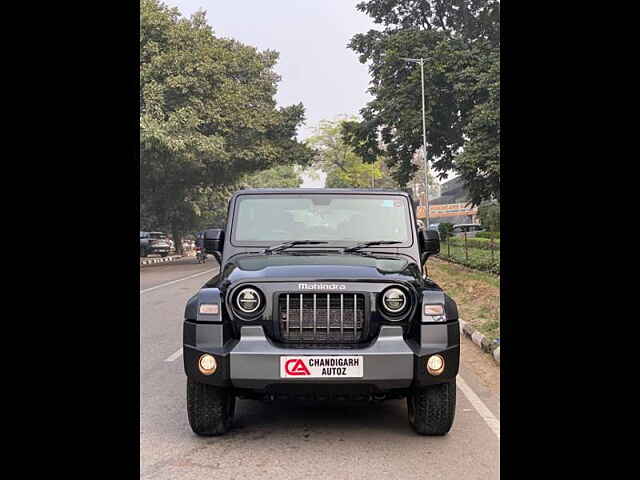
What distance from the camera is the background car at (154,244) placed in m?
37.2

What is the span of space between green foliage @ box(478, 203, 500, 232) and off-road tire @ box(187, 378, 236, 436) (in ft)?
81.0

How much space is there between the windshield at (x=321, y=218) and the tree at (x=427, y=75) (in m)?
16.6

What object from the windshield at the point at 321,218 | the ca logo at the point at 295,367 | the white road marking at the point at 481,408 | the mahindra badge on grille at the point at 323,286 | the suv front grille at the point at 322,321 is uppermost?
the windshield at the point at 321,218

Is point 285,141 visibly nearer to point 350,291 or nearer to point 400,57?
point 400,57

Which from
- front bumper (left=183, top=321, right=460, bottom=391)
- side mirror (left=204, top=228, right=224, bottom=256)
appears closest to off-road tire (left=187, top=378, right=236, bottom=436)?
front bumper (left=183, top=321, right=460, bottom=391)

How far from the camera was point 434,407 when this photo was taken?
4.90 metres

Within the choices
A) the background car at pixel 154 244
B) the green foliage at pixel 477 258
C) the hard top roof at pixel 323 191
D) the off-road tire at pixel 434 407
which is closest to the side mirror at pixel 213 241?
the hard top roof at pixel 323 191

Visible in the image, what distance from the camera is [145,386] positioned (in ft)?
21.7

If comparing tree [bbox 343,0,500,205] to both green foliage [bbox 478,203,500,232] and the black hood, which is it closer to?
green foliage [bbox 478,203,500,232]

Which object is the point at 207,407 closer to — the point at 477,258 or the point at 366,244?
the point at 366,244

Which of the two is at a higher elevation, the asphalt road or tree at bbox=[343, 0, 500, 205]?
tree at bbox=[343, 0, 500, 205]

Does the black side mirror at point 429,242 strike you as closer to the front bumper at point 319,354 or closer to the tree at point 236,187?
the front bumper at point 319,354

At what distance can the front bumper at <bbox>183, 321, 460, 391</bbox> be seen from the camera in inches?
180
